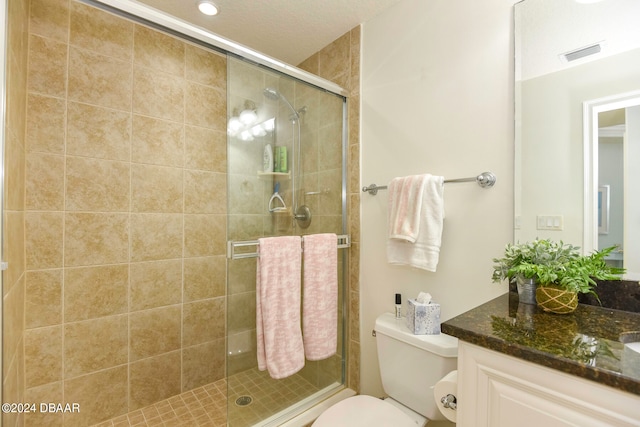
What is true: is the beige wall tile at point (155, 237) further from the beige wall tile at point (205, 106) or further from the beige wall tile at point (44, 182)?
the beige wall tile at point (205, 106)

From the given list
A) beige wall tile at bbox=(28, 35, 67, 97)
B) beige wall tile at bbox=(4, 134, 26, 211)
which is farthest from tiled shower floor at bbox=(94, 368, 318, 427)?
beige wall tile at bbox=(28, 35, 67, 97)

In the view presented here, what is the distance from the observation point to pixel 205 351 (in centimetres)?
204

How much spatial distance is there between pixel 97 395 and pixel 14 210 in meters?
1.11

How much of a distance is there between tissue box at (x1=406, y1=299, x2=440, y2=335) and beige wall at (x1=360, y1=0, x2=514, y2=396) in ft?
0.39

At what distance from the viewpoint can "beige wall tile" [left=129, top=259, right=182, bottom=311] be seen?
1.77 m

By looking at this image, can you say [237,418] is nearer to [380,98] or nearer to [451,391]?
[451,391]

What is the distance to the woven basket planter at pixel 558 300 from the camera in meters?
0.90

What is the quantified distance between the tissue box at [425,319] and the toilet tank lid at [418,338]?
2 centimetres

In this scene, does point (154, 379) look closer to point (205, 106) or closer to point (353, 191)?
point (353, 191)

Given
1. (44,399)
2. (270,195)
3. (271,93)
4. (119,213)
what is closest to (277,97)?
(271,93)

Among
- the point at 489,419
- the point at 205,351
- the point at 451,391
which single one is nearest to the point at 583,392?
the point at 489,419

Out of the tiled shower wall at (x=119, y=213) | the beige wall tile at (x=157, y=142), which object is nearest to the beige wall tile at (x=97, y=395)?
the tiled shower wall at (x=119, y=213)

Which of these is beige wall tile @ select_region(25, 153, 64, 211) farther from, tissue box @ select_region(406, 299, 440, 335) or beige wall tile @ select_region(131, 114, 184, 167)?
tissue box @ select_region(406, 299, 440, 335)

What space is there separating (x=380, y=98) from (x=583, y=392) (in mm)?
1483
